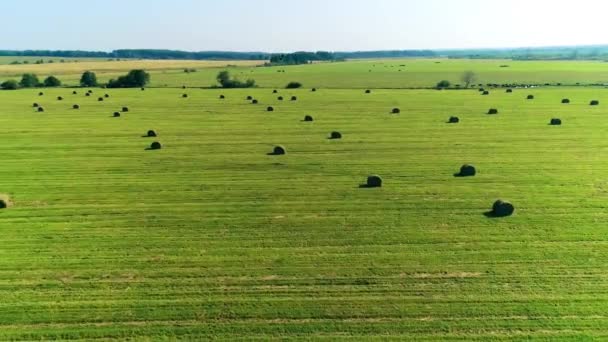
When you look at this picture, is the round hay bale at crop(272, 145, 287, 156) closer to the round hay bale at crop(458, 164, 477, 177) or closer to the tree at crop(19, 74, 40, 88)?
the round hay bale at crop(458, 164, 477, 177)

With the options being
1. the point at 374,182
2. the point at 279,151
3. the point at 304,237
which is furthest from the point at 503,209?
the point at 279,151

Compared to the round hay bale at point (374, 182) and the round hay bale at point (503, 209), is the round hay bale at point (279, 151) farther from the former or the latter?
the round hay bale at point (503, 209)

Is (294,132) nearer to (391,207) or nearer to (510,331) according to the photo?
(391,207)

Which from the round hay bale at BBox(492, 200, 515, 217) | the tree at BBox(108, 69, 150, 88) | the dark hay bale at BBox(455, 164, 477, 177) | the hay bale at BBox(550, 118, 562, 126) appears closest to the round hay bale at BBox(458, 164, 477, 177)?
the dark hay bale at BBox(455, 164, 477, 177)

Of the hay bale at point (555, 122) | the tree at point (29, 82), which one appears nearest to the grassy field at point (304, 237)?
the hay bale at point (555, 122)


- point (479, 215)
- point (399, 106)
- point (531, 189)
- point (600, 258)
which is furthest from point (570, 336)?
point (399, 106)
